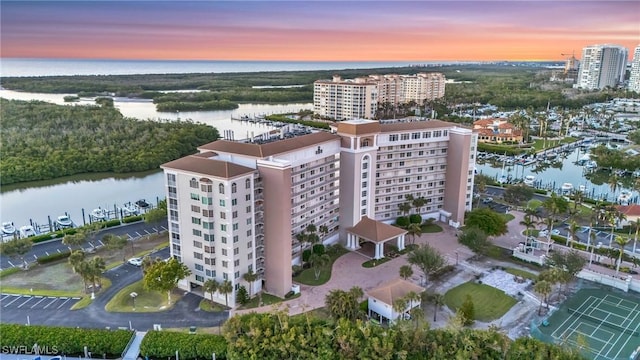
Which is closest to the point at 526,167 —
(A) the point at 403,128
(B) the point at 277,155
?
(A) the point at 403,128

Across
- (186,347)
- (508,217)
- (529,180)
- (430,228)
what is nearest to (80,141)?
(430,228)

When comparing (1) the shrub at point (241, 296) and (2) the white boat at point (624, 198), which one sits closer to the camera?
(1) the shrub at point (241, 296)

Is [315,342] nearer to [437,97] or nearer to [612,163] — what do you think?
[612,163]

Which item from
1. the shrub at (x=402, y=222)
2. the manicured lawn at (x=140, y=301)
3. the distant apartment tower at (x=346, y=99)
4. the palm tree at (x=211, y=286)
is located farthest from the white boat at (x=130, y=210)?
the distant apartment tower at (x=346, y=99)

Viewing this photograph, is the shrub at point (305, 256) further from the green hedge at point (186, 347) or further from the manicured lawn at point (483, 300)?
the green hedge at point (186, 347)

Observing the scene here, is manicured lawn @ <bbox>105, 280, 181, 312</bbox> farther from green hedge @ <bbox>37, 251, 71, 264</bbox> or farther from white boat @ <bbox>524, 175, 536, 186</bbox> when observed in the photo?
white boat @ <bbox>524, 175, 536, 186</bbox>

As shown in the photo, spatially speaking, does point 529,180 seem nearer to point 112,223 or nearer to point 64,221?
point 112,223
